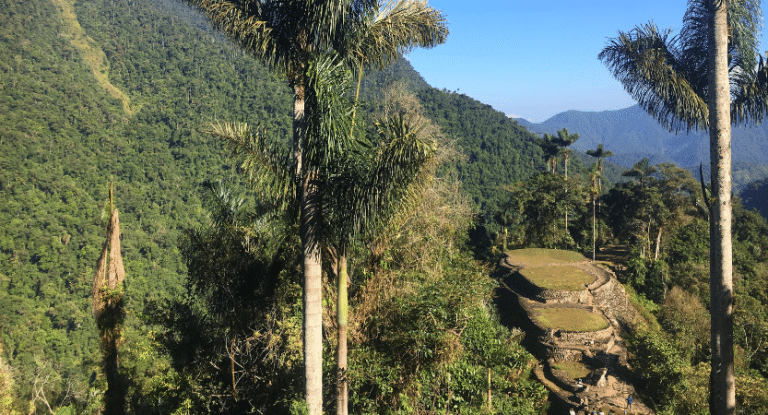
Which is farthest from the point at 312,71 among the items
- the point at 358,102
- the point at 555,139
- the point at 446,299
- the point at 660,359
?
the point at 555,139

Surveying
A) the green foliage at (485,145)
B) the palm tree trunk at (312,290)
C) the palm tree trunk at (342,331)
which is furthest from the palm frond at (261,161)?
the green foliage at (485,145)

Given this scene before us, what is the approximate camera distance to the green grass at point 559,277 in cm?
1982

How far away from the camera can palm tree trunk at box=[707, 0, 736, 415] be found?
14.3 ft

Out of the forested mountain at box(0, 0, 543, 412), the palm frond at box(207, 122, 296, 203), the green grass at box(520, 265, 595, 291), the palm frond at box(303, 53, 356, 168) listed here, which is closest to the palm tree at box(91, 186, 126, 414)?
the forested mountain at box(0, 0, 543, 412)

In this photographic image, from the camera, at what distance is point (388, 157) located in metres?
4.14

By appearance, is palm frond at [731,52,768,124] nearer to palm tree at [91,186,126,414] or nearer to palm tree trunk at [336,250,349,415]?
palm tree trunk at [336,250,349,415]

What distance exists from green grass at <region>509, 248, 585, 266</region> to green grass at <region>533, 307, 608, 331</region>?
4.41 m

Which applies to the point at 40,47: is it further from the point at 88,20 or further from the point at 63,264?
the point at 63,264

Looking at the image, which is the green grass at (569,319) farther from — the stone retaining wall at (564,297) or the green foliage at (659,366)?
the green foliage at (659,366)

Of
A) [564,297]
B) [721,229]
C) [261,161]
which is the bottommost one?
[564,297]

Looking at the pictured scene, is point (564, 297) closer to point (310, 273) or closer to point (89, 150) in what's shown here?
point (310, 273)

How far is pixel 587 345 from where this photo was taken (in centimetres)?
1691

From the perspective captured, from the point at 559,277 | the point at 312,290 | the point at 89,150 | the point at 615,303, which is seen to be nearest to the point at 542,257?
the point at 559,277

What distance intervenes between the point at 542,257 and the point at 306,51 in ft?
72.7
